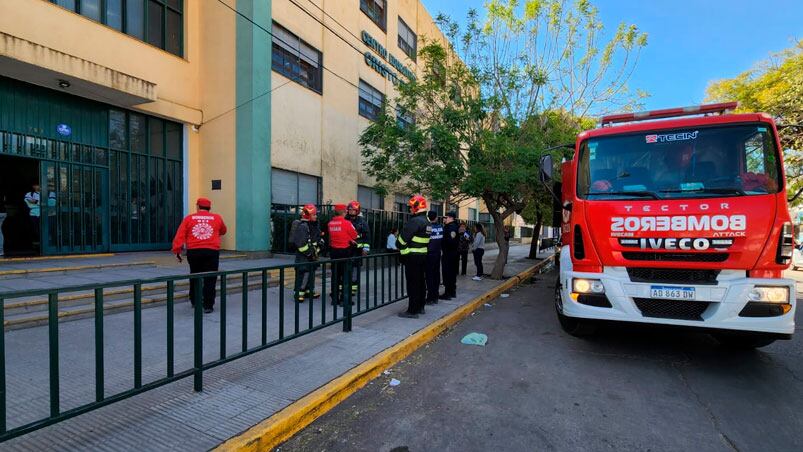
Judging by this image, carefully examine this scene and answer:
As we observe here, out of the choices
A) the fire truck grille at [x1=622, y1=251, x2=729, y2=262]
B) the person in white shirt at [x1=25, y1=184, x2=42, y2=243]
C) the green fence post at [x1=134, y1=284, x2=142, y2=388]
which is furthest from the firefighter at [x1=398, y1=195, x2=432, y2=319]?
the person in white shirt at [x1=25, y1=184, x2=42, y2=243]

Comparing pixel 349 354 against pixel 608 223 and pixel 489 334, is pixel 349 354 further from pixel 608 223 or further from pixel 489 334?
pixel 608 223

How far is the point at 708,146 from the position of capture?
15.4ft

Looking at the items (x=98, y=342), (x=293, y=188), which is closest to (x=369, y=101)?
(x=293, y=188)

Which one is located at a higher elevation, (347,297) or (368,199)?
(368,199)

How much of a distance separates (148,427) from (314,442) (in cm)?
122

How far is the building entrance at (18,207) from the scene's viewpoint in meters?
8.84

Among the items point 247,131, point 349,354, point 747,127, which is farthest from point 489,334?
point 247,131

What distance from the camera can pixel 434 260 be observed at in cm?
733

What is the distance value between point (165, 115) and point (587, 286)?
35.6 feet

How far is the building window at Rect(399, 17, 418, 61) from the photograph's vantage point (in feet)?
64.7

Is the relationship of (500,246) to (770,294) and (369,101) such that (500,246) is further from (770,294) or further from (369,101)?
(369,101)

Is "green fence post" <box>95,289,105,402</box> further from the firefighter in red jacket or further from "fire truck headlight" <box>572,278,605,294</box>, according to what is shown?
"fire truck headlight" <box>572,278,605,294</box>

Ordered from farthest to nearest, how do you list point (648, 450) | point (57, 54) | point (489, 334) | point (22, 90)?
point (22, 90)
point (57, 54)
point (489, 334)
point (648, 450)

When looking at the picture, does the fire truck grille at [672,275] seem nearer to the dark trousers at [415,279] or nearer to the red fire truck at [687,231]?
the red fire truck at [687,231]
